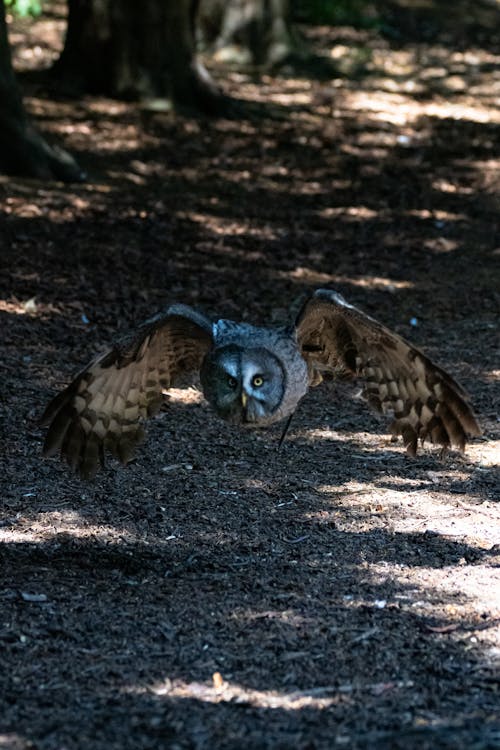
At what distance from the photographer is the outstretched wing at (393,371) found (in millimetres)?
5867

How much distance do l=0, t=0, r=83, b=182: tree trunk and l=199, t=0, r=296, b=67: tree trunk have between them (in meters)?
5.70

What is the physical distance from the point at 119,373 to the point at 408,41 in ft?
47.0

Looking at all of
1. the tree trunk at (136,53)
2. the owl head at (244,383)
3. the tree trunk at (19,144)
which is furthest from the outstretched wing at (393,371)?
the tree trunk at (136,53)

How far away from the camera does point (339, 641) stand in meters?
4.95

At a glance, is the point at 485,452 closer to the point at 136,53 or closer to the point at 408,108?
the point at 136,53

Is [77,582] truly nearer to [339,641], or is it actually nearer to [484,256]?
[339,641]

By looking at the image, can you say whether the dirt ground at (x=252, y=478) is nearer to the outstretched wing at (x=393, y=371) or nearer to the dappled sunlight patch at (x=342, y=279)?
the dappled sunlight patch at (x=342, y=279)

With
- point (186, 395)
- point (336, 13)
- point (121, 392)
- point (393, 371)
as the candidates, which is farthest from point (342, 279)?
point (336, 13)

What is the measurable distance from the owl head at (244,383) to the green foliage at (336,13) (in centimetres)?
1449

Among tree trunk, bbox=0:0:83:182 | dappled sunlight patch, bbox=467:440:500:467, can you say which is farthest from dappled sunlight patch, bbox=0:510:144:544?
tree trunk, bbox=0:0:83:182

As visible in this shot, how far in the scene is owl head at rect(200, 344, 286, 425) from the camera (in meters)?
5.85

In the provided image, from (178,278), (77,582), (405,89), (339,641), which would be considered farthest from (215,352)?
(405,89)

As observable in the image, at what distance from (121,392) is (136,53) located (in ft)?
28.9

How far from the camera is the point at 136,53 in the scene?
13992 mm
